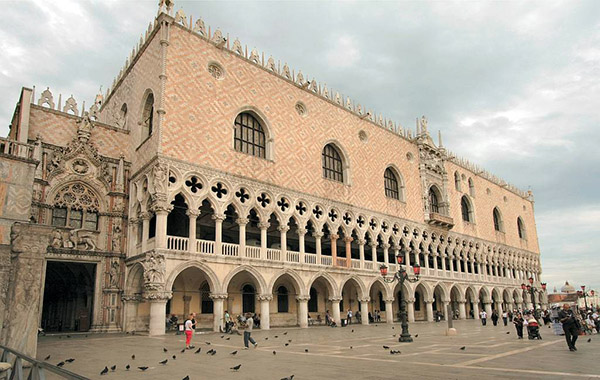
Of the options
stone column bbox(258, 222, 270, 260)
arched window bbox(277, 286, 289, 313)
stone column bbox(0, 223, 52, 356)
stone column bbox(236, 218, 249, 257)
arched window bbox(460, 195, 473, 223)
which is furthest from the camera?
arched window bbox(460, 195, 473, 223)

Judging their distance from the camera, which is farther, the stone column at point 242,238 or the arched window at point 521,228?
the arched window at point 521,228

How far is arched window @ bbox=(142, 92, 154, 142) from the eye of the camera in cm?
1992

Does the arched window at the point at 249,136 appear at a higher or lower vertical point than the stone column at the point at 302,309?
higher

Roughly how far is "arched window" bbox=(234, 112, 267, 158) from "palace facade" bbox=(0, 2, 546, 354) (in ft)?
0.20

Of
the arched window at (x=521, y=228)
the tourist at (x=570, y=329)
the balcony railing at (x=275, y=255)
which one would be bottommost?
the tourist at (x=570, y=329)

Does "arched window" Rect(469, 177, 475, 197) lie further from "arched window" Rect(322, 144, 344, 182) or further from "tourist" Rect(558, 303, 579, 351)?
"tourist" Rect(558, 303, 579, 351)

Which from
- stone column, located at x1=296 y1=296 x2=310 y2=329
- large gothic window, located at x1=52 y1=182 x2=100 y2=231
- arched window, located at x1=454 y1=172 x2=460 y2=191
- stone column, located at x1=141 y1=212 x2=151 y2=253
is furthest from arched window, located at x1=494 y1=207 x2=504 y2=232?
large gothic window, located at x1=52 y1=182 x2=100 y2=231

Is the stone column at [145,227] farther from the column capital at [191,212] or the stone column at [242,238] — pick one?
the stone column at [242,238]

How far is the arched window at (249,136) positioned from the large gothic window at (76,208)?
21.7 ft

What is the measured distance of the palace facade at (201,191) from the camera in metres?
17.4

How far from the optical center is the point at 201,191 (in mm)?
A: 17922

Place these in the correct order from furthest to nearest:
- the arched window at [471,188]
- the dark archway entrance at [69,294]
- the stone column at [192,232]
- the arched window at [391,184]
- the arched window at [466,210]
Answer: the arched window at [471,188], the arched window at [466,210], the arched window at [391,184], the dark archway entrance at [69,294], the stone column at [192,232]

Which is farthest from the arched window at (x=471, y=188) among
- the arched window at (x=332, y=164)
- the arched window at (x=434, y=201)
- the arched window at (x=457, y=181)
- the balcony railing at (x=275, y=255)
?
the arched window at (x=332, y=164)

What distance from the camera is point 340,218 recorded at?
23656 millimetres
